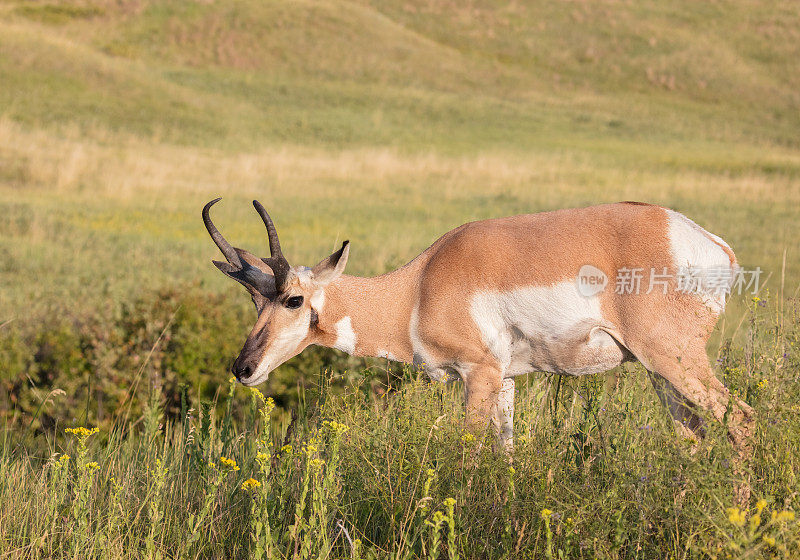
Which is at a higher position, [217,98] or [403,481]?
Result: [403,481]

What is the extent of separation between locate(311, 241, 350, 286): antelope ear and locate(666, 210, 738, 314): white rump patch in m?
1.91

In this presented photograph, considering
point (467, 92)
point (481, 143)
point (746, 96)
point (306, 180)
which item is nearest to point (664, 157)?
point (481, 143)

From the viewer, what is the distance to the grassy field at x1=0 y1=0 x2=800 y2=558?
14.2ft

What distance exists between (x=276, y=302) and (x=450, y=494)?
62.1 inches

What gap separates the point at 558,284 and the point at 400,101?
166 feet

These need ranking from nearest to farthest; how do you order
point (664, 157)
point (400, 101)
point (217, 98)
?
1. point (664, 157)
2. point (217, 98)
3. point (400, 101)

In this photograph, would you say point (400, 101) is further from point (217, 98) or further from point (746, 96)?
point (746, 96)

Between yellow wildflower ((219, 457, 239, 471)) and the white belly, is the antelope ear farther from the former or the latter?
yellow wildflower ((219, 457, 239, 471))

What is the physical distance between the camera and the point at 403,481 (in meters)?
4.59

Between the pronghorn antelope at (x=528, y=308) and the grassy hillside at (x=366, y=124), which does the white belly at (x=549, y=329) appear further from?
the grassy hillside at (x=366, y=124)

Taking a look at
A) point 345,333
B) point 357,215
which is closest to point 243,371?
point 345,333

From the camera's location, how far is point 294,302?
525cm

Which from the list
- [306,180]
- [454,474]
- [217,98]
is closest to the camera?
[454,474]

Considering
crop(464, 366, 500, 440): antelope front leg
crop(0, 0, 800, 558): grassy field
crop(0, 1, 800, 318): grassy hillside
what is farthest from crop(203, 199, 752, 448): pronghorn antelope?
crop(0, 1, 800, 318): grassy hillside
